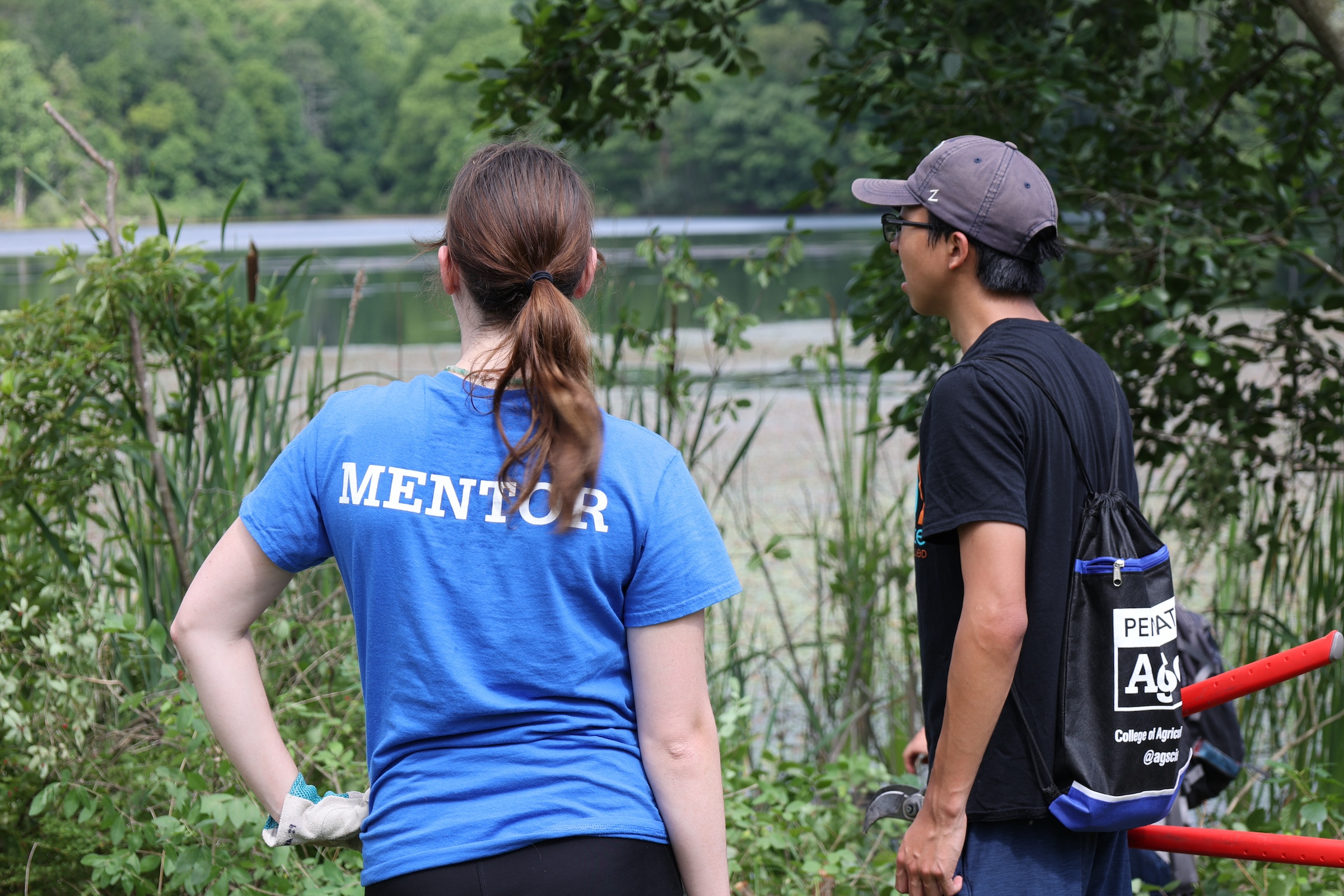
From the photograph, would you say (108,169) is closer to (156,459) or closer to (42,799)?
(156,459)

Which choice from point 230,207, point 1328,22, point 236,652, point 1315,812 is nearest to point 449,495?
point 236,652

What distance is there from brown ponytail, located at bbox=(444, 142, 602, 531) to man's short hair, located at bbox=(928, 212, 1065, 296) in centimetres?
55

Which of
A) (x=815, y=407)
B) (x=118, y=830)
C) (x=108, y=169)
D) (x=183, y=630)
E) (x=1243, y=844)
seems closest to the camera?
(x=183, y=630)

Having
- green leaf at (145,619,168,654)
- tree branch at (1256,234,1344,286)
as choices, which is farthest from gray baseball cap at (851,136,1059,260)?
tree branch at (1256,234,1344,286)

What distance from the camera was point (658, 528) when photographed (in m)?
1.15

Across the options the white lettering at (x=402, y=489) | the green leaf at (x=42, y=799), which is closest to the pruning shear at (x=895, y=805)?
the white lettering at (x=402, y=489)

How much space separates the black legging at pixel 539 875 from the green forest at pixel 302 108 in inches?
810

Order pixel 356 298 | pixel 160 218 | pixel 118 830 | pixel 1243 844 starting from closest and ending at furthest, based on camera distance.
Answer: pixel 1243 844, pixel 118 830, pixel 160 218, pixel 356 298

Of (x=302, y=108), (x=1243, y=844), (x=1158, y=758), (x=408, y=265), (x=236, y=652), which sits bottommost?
(x=1243, y=844)

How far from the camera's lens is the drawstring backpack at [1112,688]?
4.50ft

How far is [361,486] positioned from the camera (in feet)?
3.73

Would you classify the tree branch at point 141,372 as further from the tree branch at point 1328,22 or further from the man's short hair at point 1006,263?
the tree branch at point 1328,22

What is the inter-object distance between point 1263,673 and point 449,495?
40.8 inches

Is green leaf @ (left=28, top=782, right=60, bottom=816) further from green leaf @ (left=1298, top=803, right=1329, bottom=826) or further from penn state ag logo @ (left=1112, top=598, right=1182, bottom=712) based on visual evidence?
green leaf @ (left=1298, top=803, right=1329, bottom=826)
